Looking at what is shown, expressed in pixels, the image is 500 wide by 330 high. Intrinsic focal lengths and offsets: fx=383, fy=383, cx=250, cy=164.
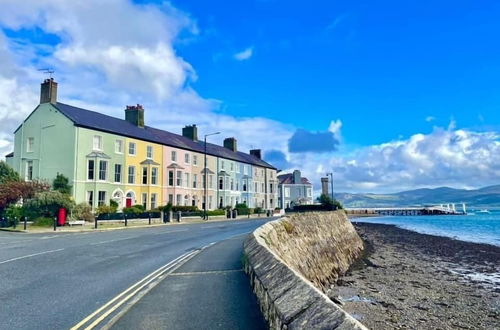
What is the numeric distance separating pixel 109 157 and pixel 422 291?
37.7m

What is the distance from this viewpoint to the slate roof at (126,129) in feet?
144

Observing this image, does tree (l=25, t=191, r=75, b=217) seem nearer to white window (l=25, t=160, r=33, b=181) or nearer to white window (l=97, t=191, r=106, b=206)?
white window (l=97, t=191, r=106, b=206)

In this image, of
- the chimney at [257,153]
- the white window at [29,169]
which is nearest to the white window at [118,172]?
the white window at [29,169]

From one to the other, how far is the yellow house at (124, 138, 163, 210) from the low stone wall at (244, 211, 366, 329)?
2990 cm

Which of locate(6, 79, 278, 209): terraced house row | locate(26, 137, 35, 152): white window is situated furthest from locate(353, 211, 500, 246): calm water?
locate(26, 137, 35, 152): white window

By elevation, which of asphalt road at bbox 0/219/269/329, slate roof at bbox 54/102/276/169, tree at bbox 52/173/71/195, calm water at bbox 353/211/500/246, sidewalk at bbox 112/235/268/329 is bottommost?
calm water at bbox 353/211/500/246

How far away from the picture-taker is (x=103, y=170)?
44.2m

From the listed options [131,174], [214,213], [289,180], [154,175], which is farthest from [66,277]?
[289,180]

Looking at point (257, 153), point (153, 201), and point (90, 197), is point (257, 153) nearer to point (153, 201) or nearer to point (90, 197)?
point (153, 201)

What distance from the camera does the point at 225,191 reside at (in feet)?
226

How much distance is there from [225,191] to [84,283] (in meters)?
59.1

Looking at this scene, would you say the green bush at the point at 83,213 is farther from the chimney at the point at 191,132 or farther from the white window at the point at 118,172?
the chimney at the point at 191,132

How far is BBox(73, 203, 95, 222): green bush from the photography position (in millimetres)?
35688

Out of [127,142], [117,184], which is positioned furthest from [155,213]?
[127,142]
